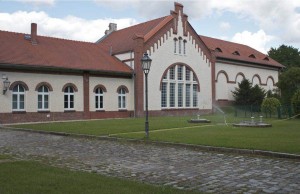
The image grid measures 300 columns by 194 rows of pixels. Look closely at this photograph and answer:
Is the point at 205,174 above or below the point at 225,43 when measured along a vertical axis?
below

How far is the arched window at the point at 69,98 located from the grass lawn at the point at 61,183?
22.2 meters

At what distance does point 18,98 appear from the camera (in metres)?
27.8

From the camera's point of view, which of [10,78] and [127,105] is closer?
[10,78]

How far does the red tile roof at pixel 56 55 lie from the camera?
2830 centimetres

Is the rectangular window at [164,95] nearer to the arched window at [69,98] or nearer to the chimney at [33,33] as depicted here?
the arched window at [69,98]

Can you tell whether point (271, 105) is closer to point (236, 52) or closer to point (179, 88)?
point (179, 88)

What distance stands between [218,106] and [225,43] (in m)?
11.6

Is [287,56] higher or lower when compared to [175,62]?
higher

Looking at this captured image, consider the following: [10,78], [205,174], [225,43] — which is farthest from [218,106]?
[205,174]

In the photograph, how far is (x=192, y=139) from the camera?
1434cm

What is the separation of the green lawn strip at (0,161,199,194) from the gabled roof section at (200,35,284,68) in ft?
121

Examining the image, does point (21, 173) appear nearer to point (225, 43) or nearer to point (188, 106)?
point (188, 106)

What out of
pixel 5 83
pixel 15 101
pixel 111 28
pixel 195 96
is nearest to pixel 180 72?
pixel 195 96

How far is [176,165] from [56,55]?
23798mm
